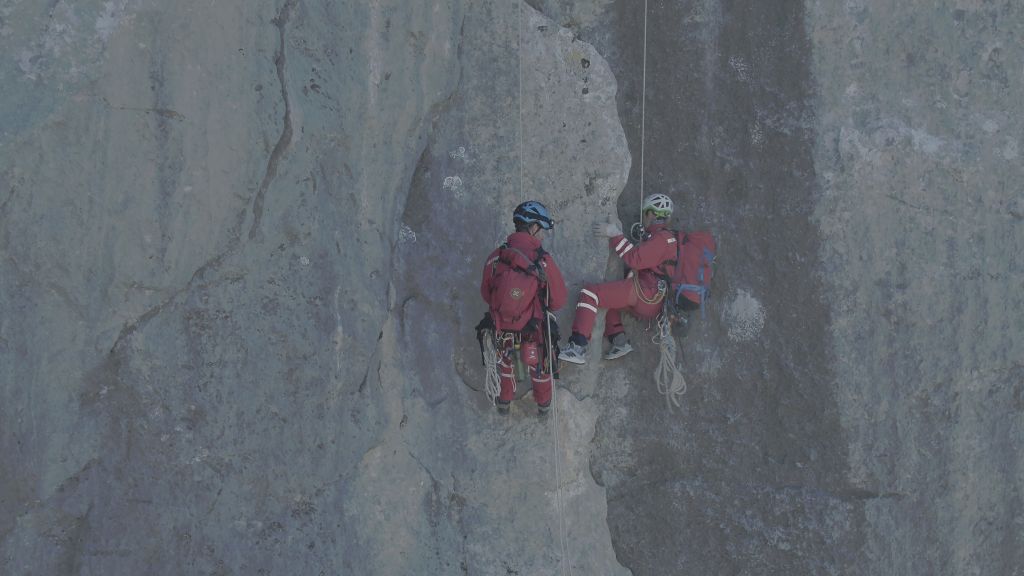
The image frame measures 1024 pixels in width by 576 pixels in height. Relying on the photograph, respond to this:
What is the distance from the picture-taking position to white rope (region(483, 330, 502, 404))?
5699mm

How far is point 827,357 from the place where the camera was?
19.5ft

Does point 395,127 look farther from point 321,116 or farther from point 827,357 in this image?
point 827,357

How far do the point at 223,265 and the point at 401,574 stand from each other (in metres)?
2.01

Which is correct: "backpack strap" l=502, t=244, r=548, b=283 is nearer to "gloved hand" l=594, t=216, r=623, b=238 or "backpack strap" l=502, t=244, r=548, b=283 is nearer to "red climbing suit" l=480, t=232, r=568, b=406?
"red climbing suit" l=480, t=232, r=568, b=406

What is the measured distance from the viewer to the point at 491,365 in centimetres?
573

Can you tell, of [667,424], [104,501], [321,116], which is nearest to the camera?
[104,501]

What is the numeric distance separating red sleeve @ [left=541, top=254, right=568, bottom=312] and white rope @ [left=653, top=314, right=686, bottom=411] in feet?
2.38

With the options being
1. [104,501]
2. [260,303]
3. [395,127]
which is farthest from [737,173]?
[104,501]

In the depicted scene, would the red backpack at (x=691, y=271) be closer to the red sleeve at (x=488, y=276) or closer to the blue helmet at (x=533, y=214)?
the blue helmet at (x=533, y=214)

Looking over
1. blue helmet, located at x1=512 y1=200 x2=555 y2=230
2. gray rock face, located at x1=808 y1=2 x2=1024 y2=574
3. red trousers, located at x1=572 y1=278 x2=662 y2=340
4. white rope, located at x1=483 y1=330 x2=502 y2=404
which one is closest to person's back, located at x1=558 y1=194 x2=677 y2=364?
red trousers, located at x1=572 y1=278 x2=662 y2=340

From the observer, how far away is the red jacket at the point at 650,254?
230 inches

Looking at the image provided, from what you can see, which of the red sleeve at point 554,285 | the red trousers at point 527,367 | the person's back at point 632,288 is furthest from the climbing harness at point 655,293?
the red trousers at point 527,367

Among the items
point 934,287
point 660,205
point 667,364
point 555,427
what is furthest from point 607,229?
point 934,287

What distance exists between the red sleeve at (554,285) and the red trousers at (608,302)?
255 mm
